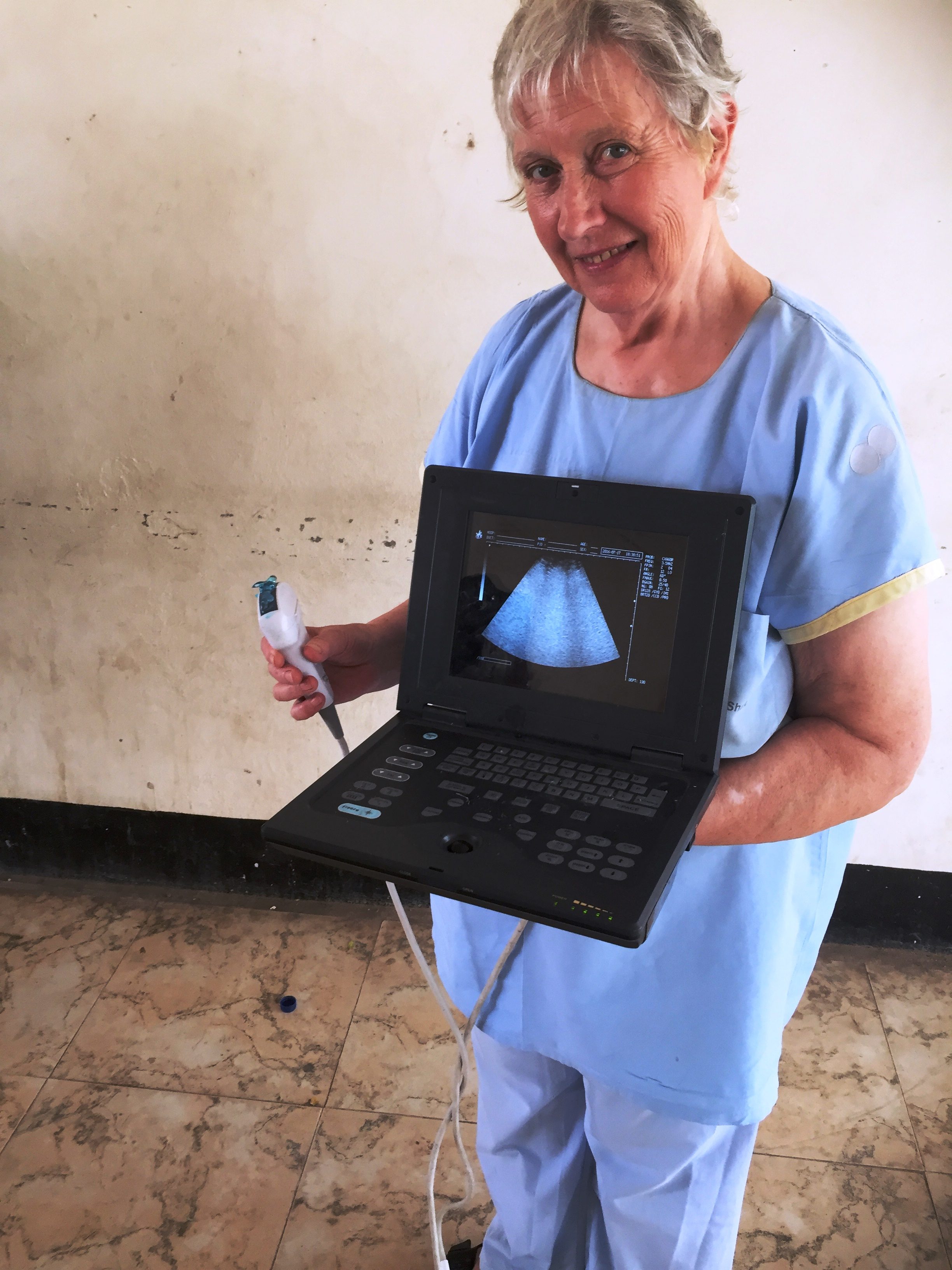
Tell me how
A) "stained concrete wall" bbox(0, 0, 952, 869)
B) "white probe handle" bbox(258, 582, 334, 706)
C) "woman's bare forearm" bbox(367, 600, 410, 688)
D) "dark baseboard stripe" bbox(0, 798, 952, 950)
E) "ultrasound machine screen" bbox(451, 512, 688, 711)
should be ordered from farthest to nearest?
"dark baseboard stripe" bbox(0, 798, 952, 950) < "stained concrete wall" bbox(0, 0, 952, 869) < "woman's bare forearm" bbox(367, 600, 410, 688) < "white probe handle" bbox(258, 582, 334, 706) < "ultrasound machine screen" bbox(451, 512, 688, 711)

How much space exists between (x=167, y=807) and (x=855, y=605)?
5.43 ft

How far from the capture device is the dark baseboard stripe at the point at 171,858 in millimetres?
1912

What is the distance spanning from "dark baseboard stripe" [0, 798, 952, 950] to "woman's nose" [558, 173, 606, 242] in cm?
150

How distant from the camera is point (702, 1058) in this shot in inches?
31.4

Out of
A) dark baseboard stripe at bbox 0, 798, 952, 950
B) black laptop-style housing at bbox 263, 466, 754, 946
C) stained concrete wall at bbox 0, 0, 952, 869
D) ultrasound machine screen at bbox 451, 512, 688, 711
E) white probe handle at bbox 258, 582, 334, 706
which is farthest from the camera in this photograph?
dark baseboard stripe at bbox 0, 798, 952, 950

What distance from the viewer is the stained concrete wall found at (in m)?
1.35

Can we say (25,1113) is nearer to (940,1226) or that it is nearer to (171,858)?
(171,858)

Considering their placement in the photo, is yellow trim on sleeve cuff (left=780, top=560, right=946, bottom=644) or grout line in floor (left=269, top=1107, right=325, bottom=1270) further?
grout line in floor (left=269, top=1107, right=325, bottom=1270)

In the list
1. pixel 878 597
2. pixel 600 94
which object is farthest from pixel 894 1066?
pixel 600 94

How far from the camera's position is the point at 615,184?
654 mm

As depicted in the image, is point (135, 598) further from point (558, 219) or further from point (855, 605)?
point (855, 605)

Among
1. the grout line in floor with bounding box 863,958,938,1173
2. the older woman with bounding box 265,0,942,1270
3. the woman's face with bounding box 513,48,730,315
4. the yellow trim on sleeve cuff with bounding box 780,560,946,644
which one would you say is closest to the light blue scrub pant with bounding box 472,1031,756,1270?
the older woman with bounding box 265,0,942,1270

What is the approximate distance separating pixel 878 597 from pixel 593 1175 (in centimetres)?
78

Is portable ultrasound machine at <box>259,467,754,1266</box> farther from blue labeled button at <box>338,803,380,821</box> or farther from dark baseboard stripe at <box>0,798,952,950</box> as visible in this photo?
dark baseboard stripe at <box>0,798,952,950</box>
